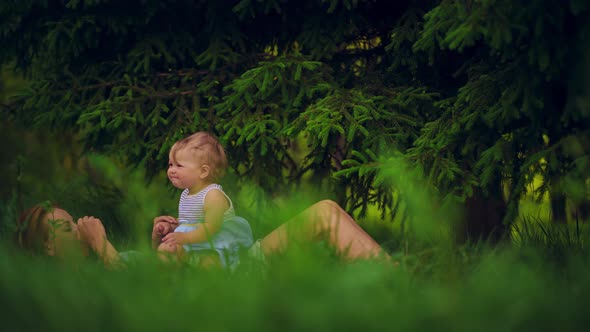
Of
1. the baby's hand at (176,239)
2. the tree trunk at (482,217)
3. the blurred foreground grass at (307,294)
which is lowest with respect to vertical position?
the tree trunk at (482,217)

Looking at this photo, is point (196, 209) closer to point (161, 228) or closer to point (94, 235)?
point (161, 228)

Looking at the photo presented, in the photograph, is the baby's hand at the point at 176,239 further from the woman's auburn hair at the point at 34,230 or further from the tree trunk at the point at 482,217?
the tree trunk at the point at 482,217

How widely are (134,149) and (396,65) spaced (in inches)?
88.9

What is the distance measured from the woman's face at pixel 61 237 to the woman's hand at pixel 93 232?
40 millimetres

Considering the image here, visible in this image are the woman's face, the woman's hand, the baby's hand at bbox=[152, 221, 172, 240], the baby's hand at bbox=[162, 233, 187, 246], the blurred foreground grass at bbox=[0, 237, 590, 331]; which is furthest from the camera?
the baby's hand at bbox=[152, 221, 172, 240]

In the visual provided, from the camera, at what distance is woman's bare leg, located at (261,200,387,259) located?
3808 mm

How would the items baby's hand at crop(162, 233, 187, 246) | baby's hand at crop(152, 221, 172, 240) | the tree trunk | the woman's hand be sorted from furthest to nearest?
the tree trunk < baby's hand at crop(152, 221, 172, 240) < the woman's hand < baby's hand at crop(162, 233, 187, 246)

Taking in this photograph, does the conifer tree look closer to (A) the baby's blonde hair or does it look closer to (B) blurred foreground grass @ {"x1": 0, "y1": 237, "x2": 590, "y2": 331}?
(A) the baby's blonde hair

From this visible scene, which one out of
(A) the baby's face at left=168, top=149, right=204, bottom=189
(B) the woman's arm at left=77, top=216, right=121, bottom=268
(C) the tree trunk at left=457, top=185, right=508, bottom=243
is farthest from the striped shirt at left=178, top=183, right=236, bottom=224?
(C) the tree trunk at left=457, top=185, right=508, bottom=243

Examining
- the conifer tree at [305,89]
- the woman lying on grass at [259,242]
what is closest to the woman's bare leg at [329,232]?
the woman lying on grass at [259,242]

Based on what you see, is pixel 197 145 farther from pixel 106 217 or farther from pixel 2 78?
pixel 2 78

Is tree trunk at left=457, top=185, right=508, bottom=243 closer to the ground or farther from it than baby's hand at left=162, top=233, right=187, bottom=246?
closer to the ground

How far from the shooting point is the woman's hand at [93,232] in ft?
13.4

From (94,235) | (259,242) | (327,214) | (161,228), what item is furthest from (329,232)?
(94,235)
